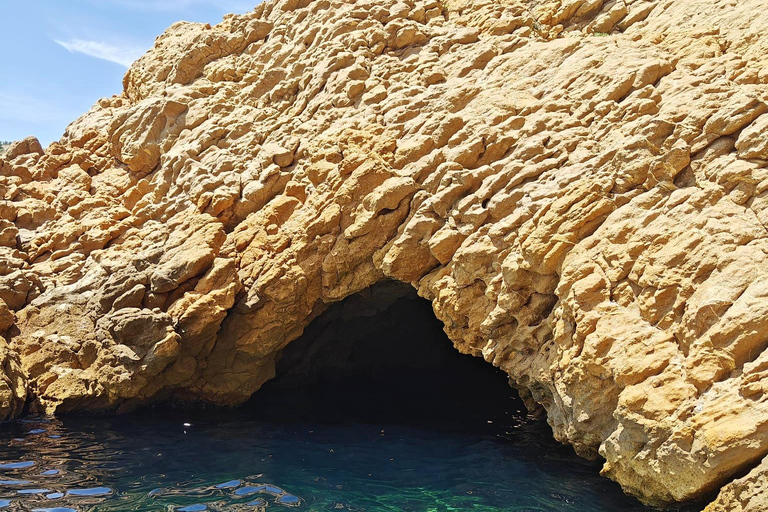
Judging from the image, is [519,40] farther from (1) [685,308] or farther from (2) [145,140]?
(2) [145,140]

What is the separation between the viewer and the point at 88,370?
1455 cm

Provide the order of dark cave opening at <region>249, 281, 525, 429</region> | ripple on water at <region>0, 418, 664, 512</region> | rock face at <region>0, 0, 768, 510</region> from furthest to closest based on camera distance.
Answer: dark cave opening at <region>249, 281, 525, 429</region>, ripple on water at <region>0, 418, 664, 512</region>, rock face at <region>0, 0, 768, 510</region>

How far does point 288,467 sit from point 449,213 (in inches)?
238

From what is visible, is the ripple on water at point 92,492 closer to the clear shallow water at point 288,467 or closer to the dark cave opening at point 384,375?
the clear shallow water at point 288,467

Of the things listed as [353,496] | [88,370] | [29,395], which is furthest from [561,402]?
[29,395]

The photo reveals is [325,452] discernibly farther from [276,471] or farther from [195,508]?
[195,508]

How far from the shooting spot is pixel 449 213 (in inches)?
510

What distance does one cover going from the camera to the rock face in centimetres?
909

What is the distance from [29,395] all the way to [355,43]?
1205 centimetres

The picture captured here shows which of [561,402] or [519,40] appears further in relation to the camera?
[519,40]

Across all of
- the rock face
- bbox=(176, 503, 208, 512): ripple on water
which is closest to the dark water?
bbox=(176, 503, 208, 512): ripple on water

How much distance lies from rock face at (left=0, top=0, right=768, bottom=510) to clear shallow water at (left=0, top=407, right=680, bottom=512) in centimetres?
88

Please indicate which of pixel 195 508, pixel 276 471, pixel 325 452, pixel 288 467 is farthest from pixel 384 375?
pixel 195 508

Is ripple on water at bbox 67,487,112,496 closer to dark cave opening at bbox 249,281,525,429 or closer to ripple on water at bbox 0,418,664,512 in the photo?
ripple on water at bbox 0,418,664,512
